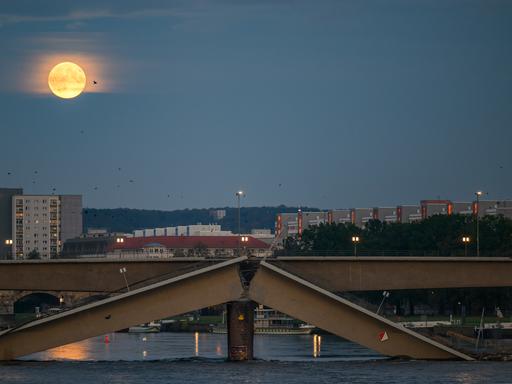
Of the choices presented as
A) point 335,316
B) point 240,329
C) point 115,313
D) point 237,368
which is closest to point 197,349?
point 240,329

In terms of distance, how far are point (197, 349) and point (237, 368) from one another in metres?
39.5

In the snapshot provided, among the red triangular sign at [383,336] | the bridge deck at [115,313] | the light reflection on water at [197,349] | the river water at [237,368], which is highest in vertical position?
the bridge deck at [115,313]

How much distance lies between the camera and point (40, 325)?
4628 inches

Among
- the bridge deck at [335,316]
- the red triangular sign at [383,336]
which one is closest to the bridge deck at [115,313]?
the bridge deck at [335,316]

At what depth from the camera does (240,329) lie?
122 meters

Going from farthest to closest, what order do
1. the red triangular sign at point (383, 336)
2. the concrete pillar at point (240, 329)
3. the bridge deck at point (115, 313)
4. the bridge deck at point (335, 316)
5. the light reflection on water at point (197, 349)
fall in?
the light reflection on water at point (197, 349) < the concrete pillar at point (240, 329) < the red triangular sign at point (383, 336) < the bridge deck at point (335, 316) < the bridge deck at point (115, 313)

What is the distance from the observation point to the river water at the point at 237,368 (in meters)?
108

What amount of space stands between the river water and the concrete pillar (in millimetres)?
1256

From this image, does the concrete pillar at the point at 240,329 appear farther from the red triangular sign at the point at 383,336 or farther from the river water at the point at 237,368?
the red triangular sign at the point at 383,336

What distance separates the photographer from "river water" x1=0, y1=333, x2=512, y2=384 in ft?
354

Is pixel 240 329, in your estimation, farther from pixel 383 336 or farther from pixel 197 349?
pixel 197 349

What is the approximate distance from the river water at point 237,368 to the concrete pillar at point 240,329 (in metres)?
1.26

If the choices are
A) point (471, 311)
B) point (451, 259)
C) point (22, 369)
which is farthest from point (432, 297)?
point (22, 369)

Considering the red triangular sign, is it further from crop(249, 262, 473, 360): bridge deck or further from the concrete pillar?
the concrete pillar
